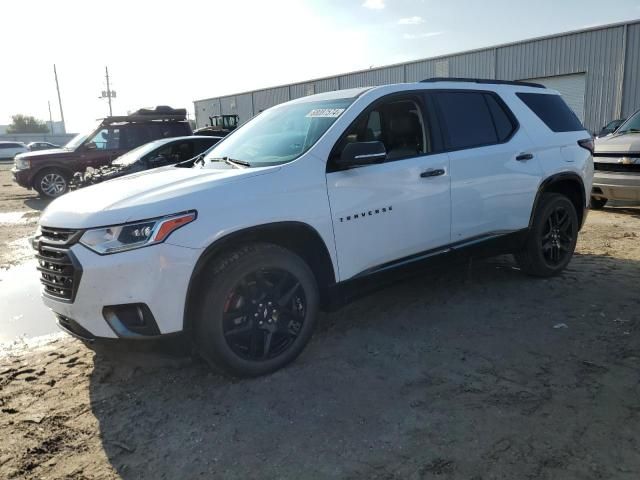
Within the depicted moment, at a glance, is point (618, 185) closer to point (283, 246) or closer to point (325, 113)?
point (325, 113)

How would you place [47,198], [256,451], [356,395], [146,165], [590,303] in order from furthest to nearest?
[47,198] → [146,165] → [590,303] → [356,395] → [256,451]

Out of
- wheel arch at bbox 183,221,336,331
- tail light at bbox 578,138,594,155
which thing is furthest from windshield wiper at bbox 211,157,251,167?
tail light at bbox 578,138,594,155

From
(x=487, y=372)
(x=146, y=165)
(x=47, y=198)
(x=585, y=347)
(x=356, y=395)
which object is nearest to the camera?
(x=356, y=395)

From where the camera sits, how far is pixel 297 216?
10.7 ft

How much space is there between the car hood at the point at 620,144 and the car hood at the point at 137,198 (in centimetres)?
705

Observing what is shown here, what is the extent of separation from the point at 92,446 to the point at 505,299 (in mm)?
3528

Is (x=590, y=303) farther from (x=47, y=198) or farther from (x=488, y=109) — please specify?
(x=47, y=198)

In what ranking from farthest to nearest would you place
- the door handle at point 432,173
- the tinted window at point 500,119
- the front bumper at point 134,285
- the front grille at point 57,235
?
the tinted window at point 500,119 → the door handle at point 432,173 → the front grille at point 57,235 → the front bumper at point 134,285

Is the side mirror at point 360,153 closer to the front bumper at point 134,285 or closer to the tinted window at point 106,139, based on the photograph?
the front bumper at point 134,285

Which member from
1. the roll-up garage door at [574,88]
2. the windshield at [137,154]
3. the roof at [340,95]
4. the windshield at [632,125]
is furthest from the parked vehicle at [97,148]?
the roll-up garage door at [574,88]

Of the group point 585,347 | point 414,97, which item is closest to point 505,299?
point 585,347

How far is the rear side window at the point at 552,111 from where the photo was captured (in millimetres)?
5035

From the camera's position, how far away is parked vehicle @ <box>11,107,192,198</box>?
1280cm

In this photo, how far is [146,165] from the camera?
990cm
